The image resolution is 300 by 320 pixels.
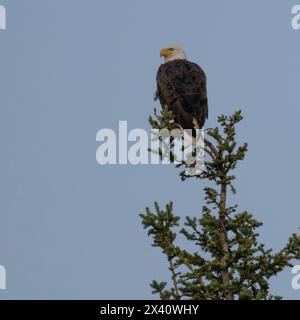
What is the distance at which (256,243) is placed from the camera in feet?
40.4

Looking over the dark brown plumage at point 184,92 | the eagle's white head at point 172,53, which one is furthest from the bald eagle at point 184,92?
the eagle's white head at point 172,53

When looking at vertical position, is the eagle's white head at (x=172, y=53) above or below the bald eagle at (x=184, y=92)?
above

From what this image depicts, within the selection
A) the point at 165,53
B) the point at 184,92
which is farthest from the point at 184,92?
the point at 165,53

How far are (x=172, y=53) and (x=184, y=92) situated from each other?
13.1 feet

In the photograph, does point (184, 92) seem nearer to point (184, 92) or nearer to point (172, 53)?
point (184, 92)

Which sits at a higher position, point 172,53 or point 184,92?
point 172,53

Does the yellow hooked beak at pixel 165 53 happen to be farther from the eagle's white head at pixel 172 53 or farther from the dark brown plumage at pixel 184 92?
the dark brown plumage at pixel 184 92

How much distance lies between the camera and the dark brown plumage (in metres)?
17.5

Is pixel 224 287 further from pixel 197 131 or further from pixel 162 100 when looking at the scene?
pixel 162 100

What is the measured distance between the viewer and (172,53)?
2183 cm

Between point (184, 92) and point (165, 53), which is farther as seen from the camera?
point (165, 53)

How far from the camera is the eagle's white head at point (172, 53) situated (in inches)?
856
